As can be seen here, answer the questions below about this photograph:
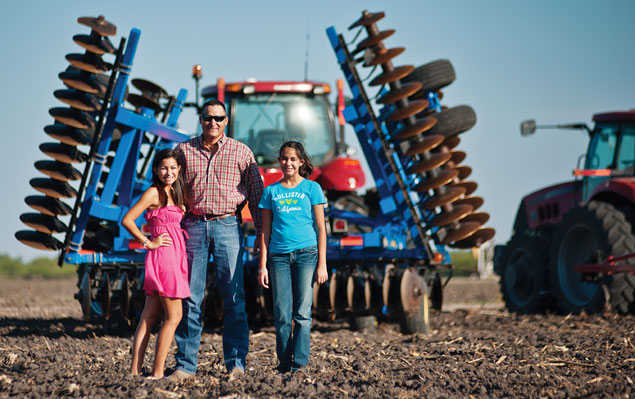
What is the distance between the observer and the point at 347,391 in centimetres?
489

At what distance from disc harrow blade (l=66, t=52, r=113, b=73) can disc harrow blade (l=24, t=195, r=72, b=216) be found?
1359mm

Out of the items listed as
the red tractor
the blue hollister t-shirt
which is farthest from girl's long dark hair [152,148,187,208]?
the red tractor

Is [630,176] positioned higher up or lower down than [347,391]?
higher up

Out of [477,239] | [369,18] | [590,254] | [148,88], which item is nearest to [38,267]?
[148,88]

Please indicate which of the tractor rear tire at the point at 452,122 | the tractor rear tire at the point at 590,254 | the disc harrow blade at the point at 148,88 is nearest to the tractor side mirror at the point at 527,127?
the tractor rear tire at the point at 590,254

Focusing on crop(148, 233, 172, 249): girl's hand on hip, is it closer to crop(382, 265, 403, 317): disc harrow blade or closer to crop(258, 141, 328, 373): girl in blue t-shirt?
crop(258, 141, 328, 373): girl in blue t-shirt

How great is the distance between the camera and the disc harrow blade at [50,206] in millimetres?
8547

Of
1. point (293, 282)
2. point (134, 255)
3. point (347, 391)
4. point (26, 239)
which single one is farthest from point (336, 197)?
point (347, 391)

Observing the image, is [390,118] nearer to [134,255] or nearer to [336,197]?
[336,197]

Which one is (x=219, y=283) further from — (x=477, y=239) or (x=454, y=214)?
(x=477, y=239)

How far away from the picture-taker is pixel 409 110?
855 cm

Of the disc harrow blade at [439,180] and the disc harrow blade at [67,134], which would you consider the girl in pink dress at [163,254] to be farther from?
the disc harrow blade at [439,180]

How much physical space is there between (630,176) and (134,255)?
241 inches

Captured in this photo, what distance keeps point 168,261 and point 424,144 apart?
3.92 metres
